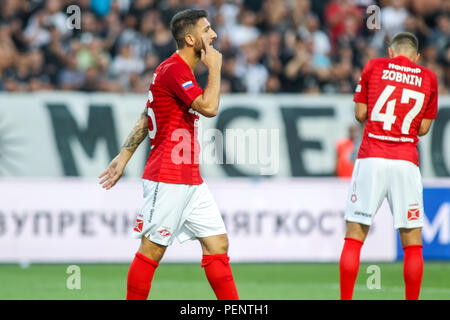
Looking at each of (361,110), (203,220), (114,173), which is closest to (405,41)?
(361,110)

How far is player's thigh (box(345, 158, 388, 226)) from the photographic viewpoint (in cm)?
714

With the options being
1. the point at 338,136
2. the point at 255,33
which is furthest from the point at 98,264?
the point at 255,33

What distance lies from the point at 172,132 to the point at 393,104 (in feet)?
6.28

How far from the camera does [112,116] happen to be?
13758mm

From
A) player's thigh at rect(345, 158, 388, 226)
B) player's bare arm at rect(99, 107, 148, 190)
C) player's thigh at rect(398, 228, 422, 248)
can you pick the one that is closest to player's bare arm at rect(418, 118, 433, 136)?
player's thigh at rect(345, 158, 388, 226)

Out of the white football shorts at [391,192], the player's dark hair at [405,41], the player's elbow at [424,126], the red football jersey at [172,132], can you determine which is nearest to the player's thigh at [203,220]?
the red football jersey at [172,132]

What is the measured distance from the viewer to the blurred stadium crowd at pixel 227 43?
1477cm

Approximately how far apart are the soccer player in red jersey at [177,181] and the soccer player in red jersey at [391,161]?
1264 millimetres

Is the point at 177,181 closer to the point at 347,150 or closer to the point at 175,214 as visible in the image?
the point at 175,214

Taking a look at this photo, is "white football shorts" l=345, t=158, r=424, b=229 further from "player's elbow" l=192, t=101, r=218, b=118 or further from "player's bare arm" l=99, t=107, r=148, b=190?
"player's bare arm" l=99, t=107, r=148, b=190

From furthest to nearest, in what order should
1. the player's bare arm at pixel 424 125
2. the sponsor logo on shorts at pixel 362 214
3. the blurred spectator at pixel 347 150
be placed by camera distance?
the blurred spectator at pixel 347 150 → the player's bare arm at pixel 424 125 → the sponsor logo on shorts at pixel 362 214

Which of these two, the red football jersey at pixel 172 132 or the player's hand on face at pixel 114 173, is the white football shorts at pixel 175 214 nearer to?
the red football jersey at pixel 172 132

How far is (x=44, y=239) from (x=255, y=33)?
19.0 feet

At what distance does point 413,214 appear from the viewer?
7.16m
